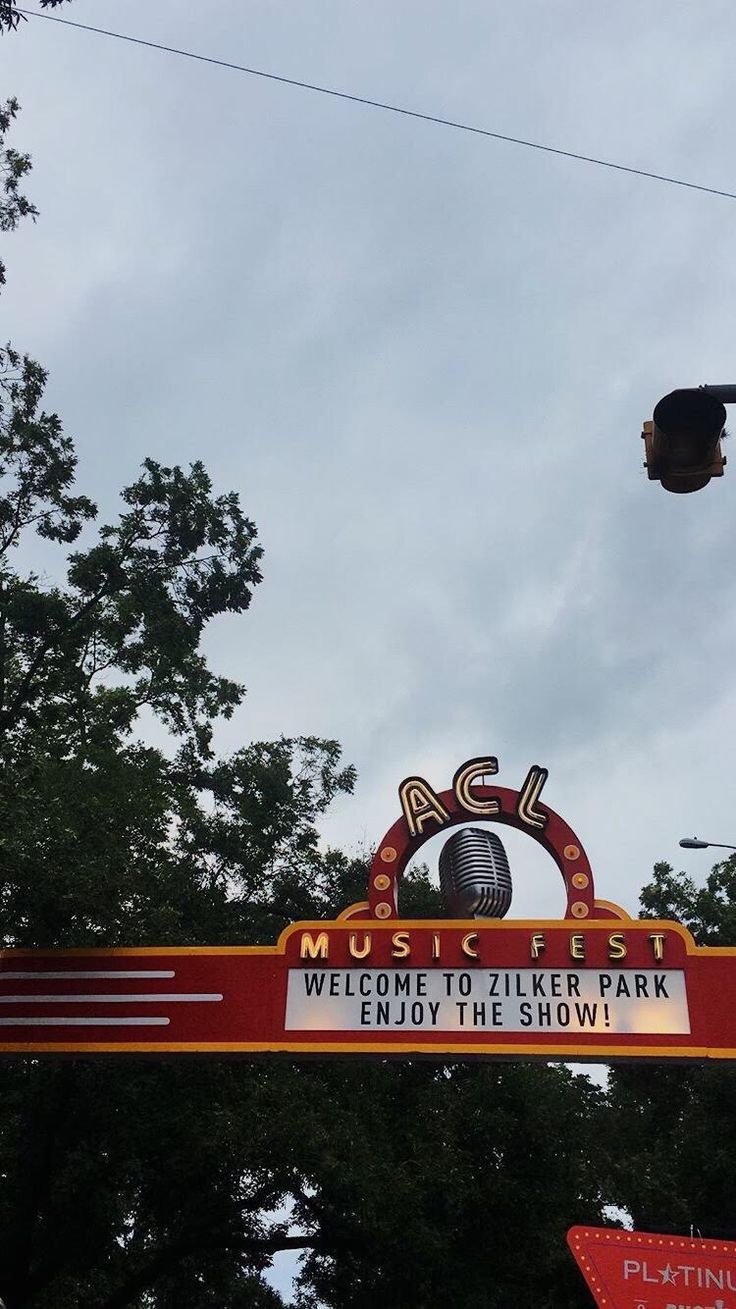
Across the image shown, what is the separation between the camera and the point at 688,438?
5320mm

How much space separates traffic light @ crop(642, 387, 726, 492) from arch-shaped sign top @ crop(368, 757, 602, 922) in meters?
6.73

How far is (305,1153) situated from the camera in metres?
13.1

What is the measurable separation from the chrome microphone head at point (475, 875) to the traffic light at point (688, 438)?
6.77 metres

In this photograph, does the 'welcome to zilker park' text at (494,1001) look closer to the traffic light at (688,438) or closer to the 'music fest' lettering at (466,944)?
the 'music fest' lettering at (466,944)

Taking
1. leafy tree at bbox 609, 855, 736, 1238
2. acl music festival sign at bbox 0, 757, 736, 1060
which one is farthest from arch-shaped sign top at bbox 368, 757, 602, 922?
leafy tree at bbox 609, 855, 736, 1238

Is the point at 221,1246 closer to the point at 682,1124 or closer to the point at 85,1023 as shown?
the point at 85,1023

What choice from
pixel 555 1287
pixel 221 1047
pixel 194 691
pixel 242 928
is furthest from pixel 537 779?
pixel 194 691

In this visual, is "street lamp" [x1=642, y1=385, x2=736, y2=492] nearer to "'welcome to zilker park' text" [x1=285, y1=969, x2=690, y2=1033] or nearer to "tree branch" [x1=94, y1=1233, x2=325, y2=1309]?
"'welcome to zilker park' text" [x1=285, y1=969, x2=690, y2=1033]

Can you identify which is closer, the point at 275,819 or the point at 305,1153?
the point at 305,1153

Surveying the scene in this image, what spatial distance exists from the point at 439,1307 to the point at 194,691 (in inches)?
391

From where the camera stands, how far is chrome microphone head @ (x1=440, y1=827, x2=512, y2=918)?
1144 cm

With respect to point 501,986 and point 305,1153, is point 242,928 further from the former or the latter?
point 501,986

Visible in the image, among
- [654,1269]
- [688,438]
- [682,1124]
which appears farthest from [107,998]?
[682,1124]

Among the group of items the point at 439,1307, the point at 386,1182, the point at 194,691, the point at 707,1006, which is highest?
the point at 194,691
